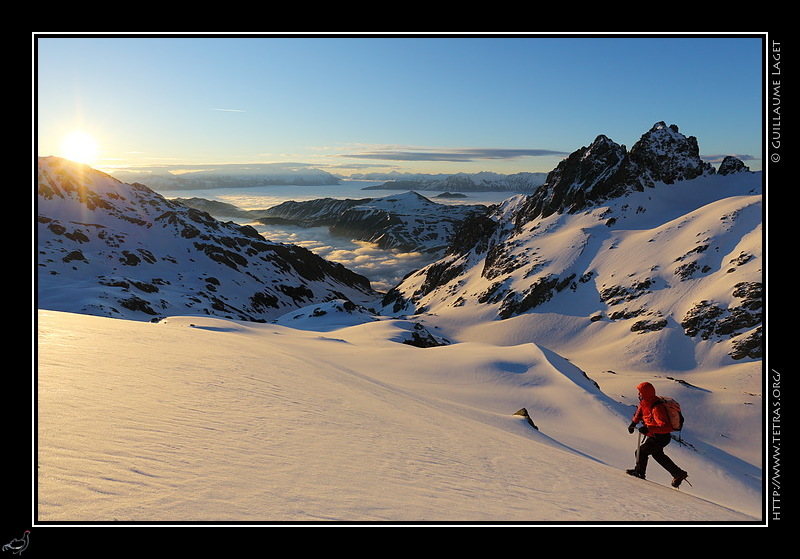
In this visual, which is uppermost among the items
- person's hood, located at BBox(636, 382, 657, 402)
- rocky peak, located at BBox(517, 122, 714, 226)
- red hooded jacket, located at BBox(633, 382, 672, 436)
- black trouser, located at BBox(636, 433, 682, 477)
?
rocky peak, located at BBox(517, 122, 714, 226)

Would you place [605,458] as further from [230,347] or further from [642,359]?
[642,359]

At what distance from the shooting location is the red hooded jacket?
856 cm

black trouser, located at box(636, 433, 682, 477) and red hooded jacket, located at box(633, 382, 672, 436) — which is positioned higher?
red hooded jacket, located at box(633, 382, 672, 436)

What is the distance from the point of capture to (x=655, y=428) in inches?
344

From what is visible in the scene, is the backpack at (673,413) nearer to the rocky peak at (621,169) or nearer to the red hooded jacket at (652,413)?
the red hooded jacket at (652,413)

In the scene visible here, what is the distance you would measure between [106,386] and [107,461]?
140 inches

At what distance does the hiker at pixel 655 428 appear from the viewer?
8586 mm

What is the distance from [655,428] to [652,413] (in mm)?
346

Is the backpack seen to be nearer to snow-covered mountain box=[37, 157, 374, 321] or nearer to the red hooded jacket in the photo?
the red hooded jacket

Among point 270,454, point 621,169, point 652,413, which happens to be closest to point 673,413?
point 652,413

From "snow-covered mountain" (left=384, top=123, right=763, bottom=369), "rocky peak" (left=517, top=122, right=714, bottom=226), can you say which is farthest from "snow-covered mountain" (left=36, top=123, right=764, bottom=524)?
"rocky peak" (left=517, top=122, right=714, bottom=226)

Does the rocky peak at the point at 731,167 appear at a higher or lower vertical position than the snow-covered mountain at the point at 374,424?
higher

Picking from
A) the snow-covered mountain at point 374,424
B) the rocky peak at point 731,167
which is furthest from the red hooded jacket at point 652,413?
the rocky peak at point 731,167
